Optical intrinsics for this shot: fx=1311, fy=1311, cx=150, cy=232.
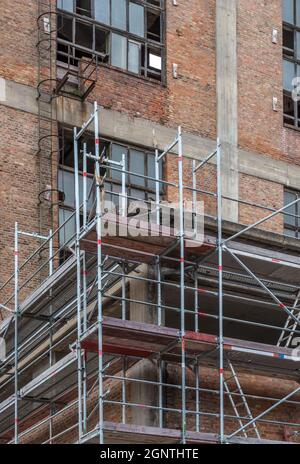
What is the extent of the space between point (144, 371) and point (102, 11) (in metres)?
12.5

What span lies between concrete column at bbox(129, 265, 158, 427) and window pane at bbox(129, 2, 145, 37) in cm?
1156

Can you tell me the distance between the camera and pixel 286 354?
71.7ft

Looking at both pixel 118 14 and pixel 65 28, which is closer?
pixel 65 28

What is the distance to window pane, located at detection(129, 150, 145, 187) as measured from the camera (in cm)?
3055

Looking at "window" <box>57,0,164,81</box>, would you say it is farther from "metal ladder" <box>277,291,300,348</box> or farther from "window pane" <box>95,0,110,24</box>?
"metal ladder" <box>277,291,300,348</box>

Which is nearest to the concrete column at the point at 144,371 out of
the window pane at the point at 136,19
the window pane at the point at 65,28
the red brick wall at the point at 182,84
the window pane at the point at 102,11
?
the red brick wall at the point at 182,84

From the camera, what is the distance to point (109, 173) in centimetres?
3016

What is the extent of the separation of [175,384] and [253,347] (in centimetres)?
167

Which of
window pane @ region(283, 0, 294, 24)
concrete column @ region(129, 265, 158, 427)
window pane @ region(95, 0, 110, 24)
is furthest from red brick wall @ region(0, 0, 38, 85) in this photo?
concrete column @ region(129, 265, 158, 427)

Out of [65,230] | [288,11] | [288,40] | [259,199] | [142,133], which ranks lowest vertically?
[65,230]

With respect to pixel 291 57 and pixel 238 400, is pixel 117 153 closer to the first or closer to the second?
pixel 291 57

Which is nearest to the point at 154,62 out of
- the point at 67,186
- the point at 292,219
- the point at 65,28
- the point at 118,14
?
the point at 118,14

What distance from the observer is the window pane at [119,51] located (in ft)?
103
